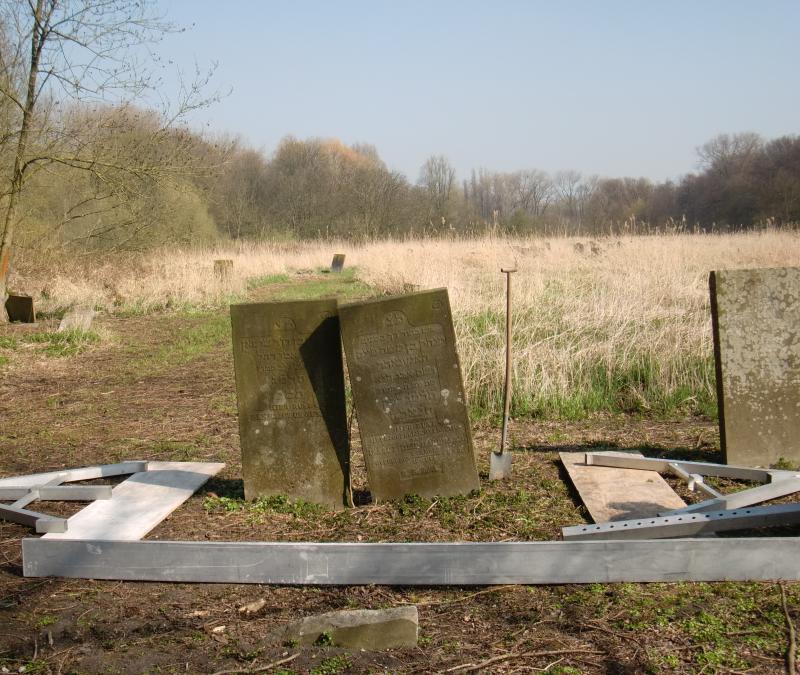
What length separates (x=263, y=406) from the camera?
4.27m

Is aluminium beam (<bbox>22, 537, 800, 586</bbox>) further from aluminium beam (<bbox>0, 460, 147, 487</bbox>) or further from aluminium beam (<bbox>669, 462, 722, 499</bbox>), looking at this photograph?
aluminium beam (<bbox>0, 460, 147, 487</bbox>)

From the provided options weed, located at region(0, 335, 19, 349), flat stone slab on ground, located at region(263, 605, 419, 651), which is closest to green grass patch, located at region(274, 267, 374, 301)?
weed, located at region(0, 335, 19, 349)

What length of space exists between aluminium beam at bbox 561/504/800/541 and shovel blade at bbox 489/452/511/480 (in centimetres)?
123

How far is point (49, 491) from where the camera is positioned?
4.45 meters

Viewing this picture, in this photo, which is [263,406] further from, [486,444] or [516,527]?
[486,444]

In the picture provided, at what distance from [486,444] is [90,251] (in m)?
13.5

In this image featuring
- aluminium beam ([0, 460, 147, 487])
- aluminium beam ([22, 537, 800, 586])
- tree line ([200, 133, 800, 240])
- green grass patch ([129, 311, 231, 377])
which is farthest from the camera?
tree line ([200, 133, 800, 240])

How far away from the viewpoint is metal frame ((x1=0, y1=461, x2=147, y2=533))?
3928 millimetres

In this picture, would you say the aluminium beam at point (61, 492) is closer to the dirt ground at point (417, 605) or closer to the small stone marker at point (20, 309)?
the dirt ground at point (417, 605)

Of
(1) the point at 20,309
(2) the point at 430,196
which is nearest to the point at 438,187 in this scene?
(2) the point at 430,196

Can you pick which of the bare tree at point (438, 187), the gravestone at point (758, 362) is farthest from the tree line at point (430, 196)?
the gravestone at point (758, 362)

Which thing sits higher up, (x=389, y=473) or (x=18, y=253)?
(x=18, y=253)

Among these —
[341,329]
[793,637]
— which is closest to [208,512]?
[341,329]

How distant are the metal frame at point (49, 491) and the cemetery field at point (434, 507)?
11 centimetres
